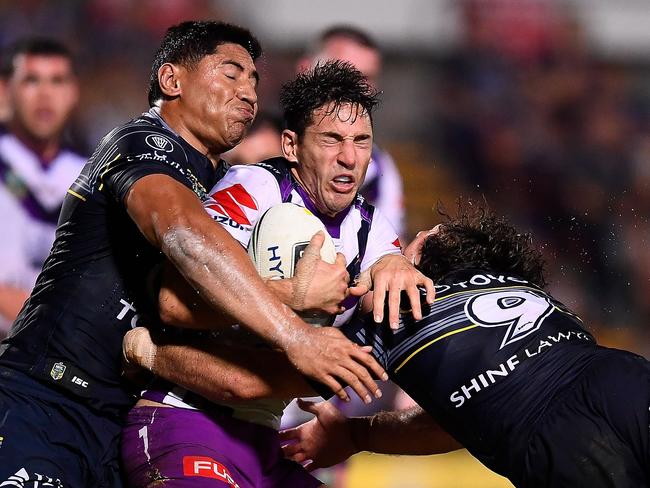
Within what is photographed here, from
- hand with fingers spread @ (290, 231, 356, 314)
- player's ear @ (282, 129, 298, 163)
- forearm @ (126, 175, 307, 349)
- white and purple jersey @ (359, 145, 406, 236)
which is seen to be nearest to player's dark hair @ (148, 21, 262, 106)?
player's ear @ (282, 129, 298, 163)

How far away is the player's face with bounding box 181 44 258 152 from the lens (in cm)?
431

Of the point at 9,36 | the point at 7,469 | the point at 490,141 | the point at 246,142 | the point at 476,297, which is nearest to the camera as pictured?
the point at 7,469

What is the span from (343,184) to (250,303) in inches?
38.6

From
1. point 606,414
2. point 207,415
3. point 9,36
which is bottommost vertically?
point 606,414

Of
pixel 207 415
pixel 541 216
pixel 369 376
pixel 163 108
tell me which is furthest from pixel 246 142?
pixel 541 216

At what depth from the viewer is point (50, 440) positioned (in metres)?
3.75

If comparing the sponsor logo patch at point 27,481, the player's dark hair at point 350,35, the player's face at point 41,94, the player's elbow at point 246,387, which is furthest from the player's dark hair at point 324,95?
the player's face at point 41,94

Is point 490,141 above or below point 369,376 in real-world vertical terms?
above

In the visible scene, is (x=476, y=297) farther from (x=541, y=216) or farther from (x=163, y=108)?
(x=541, y=216)

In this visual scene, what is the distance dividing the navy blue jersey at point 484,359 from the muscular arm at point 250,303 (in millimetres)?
386

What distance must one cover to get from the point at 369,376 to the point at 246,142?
169 inches

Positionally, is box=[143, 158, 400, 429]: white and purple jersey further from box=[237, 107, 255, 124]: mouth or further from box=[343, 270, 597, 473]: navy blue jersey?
box=[343, 270, 597, 473]: navy blue jersey

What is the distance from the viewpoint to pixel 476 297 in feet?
12.5

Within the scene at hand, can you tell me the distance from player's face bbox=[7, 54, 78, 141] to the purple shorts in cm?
407
